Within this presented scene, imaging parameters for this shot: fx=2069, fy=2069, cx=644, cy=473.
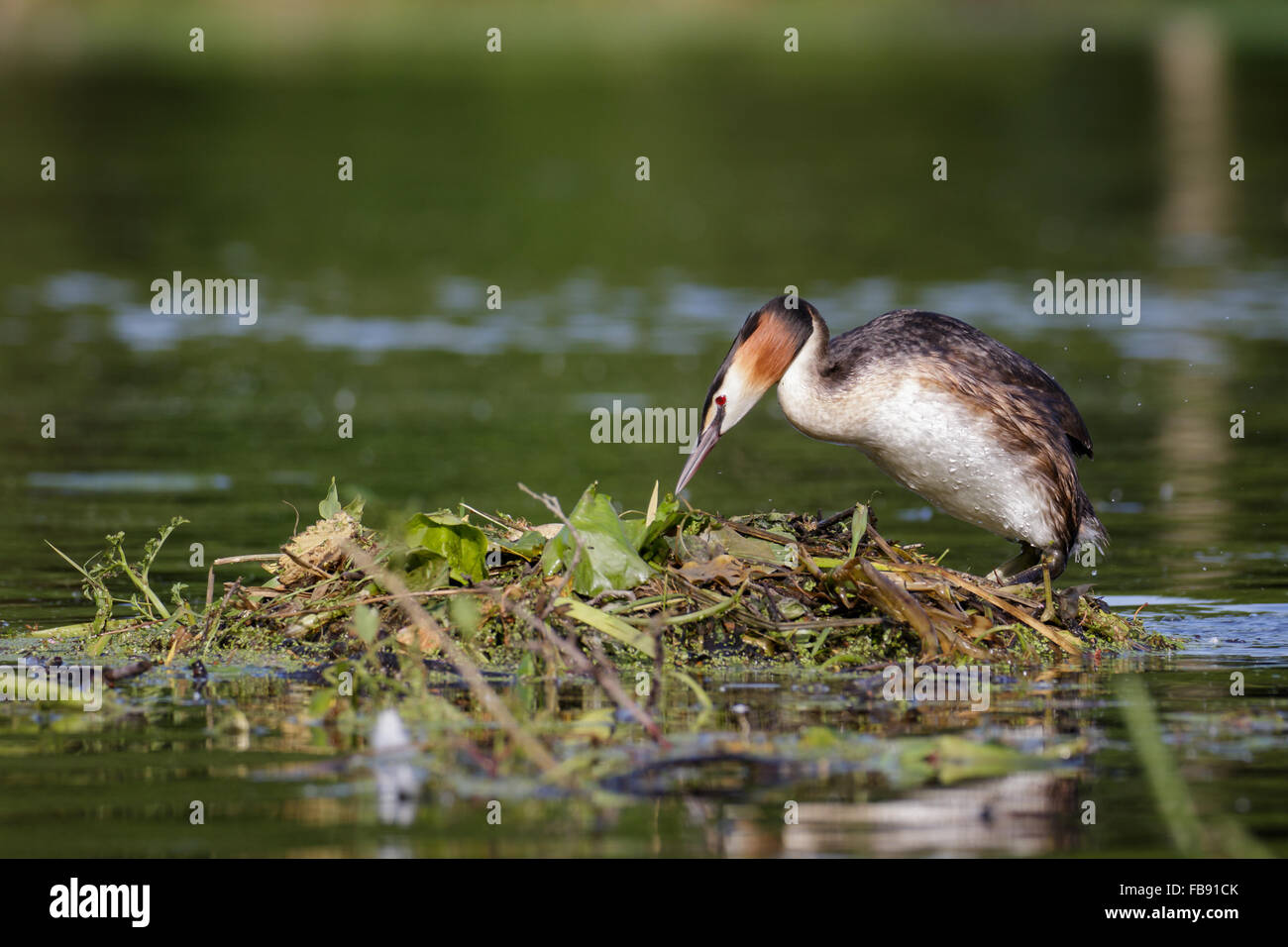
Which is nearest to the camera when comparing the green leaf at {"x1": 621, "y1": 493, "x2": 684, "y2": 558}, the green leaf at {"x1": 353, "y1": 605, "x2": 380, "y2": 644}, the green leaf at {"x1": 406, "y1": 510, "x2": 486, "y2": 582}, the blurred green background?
the green leaf at {"x1": 353, "y1": 605, "x2": 380, "y2": 644}

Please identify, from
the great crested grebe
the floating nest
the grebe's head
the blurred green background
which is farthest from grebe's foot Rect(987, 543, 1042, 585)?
the grebe's head

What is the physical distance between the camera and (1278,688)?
27.2 ft

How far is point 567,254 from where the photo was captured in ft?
85.9

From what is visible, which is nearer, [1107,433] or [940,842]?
[940,842]

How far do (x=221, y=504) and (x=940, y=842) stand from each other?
24.9 ft

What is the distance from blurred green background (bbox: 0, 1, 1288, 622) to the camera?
13.7 meters

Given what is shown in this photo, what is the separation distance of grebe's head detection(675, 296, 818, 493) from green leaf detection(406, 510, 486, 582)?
1.00m

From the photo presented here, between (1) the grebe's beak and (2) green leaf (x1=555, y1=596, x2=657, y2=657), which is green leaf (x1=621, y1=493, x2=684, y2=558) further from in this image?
(2) green leaf (x1=555, y1=596, x2=657, y2=657)

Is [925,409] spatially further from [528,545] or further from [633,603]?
[528,545]

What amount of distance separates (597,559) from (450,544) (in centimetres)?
66

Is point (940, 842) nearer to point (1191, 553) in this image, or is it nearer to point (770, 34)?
point (1191, 553)

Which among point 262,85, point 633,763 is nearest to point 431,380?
point 633,763

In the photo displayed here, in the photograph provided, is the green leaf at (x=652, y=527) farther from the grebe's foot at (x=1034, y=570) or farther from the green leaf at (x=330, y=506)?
the grebe's foot at (x=1034, y=570)

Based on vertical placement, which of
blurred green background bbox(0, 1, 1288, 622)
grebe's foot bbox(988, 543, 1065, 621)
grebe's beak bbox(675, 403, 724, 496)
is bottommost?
grebe's foot bbox(988, 543, 1065, 621)
